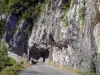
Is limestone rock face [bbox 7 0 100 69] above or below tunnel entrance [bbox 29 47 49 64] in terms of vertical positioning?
above

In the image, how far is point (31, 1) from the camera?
216ft

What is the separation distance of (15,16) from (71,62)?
103 ft

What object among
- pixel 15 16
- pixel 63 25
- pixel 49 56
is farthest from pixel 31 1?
pixel 63 25

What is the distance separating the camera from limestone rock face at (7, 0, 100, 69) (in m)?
26.0

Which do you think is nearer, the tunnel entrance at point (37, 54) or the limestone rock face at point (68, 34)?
the limestone rock face at point (68, 34)

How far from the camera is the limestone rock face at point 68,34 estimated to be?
26.0m

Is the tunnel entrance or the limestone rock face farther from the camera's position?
the tunnel entrance

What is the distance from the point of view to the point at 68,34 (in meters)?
39.1

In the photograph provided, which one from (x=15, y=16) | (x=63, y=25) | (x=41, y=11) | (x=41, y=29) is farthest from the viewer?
(x=15, y=16)

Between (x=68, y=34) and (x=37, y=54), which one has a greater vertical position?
(x=68, y=34)

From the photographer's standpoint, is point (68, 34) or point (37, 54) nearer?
point (68, 34)

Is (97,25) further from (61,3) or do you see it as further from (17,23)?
(17,23)

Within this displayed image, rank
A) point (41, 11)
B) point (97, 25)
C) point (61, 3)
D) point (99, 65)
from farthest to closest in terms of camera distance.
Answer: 1. point (41, 11)
2. point (61, 3)
3. point (97, 25)
4. point (99, 65)

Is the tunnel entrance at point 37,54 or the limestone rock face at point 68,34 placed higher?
the limestone rock face at point 68,34
